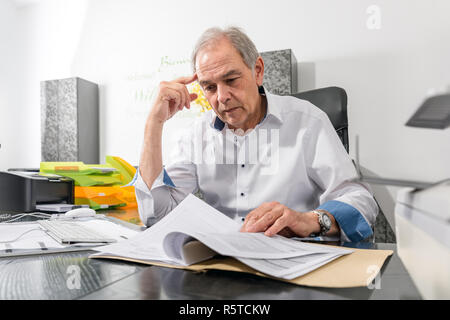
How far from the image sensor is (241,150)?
120 cm

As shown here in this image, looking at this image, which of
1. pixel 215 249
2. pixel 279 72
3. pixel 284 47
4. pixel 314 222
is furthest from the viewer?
pixel 284 47

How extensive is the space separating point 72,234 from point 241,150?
63 cm

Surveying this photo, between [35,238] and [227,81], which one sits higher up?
[227,81]

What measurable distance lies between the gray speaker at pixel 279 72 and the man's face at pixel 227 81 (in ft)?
3.42

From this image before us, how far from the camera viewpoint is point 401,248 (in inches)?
17.1

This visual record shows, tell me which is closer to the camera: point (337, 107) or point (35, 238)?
point (35, 238)

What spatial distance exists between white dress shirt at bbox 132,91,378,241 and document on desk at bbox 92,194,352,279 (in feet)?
1.47

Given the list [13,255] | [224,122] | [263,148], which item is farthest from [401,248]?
[224,122]

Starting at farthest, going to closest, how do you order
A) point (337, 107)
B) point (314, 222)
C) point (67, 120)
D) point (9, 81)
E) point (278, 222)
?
point (9, 81) → point (67, 120) → point (337, 107) → point (314, 222) → point (278, 222)

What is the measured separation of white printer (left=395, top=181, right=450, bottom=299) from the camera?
0.97 ft

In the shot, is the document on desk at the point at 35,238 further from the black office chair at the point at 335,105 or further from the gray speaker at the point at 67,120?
the gray speaker at the point at 67,120

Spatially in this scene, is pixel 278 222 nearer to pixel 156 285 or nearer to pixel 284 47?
pixel 156 285

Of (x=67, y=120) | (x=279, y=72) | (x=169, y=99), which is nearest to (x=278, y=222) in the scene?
(x=169, y=99)
